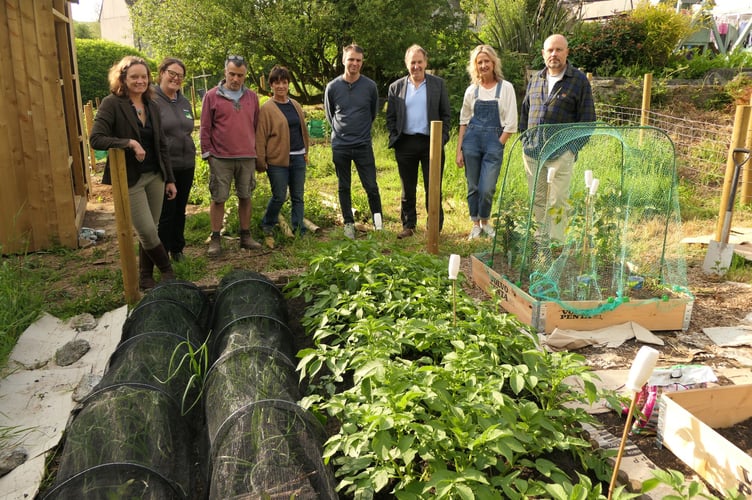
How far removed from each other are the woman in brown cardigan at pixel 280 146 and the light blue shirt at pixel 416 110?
1.00 metres

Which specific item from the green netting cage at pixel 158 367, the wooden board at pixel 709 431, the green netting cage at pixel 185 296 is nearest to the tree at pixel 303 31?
the green netting cage at pixel 185 296

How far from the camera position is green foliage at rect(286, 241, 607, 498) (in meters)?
1.79

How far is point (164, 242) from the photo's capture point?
4832 mm

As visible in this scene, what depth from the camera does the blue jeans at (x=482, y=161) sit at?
5.20 metres

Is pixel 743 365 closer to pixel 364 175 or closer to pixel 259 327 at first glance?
pixel 259 327

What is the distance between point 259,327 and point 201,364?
0.35 m

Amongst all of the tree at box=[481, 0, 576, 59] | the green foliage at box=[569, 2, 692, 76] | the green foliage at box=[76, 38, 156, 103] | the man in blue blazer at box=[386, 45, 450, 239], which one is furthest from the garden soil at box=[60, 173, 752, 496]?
the green foliage at box=[76, 38, 156, 103]

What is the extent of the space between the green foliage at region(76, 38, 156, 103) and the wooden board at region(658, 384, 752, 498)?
20928 millimetres

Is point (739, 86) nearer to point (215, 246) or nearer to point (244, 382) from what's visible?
point (215, 246)

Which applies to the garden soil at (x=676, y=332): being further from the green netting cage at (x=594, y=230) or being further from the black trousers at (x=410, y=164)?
the black trousers at (x=410, y=164)

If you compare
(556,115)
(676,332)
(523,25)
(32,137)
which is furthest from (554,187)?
(523,25)

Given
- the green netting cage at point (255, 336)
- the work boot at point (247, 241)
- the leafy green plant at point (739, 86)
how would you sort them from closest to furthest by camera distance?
the green netting cage at point (255, 336)
the work boot at point (247, 241)
the leafy green plant at point (739, 86)

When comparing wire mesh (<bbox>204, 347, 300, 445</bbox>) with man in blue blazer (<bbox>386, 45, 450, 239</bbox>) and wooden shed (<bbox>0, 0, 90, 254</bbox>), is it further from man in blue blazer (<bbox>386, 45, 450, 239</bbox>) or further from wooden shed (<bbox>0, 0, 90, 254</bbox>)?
wooden shed (<bbox>0, 0, 90, 254</bbox>)

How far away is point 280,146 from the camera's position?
17.2ft
